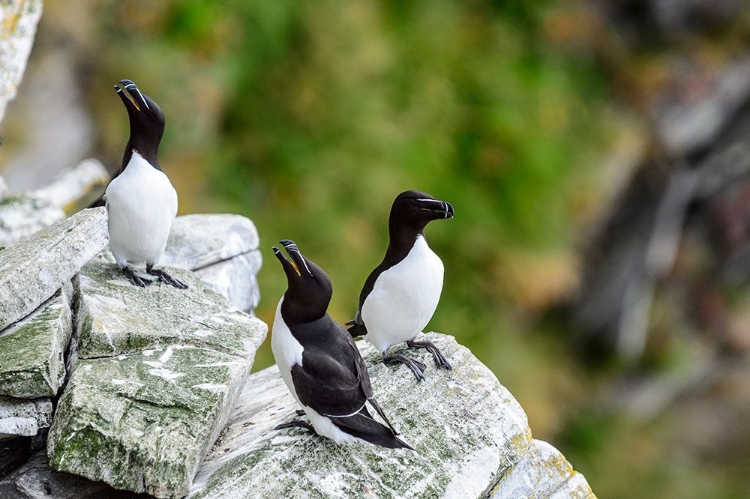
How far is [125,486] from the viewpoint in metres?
3.83

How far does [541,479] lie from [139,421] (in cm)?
223

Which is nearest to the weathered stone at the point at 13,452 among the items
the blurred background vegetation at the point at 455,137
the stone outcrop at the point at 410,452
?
the stone outcrop at the point at 410,452

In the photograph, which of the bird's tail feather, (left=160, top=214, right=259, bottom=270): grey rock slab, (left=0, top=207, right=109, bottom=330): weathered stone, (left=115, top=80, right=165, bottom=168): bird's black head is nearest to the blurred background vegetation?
(left=160, top=214, right=259, bottom=270): grey rock slab

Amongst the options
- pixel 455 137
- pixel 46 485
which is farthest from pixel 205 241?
pixel 455 137

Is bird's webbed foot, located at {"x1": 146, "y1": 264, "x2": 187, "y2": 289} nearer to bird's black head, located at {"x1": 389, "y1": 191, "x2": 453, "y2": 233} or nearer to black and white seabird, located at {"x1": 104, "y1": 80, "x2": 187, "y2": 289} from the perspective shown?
black and white seabird, located at {"x1": 104, "y1": 80, "x2": 187, "y2": 289}

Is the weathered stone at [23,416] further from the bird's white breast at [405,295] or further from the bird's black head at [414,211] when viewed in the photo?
the bird's black head at [414,211]

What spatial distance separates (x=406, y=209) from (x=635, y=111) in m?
11.6

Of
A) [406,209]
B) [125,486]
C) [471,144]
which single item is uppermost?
[471,144]

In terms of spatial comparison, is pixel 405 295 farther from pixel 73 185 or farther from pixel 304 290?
pixel 73 185

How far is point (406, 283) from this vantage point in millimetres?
4820

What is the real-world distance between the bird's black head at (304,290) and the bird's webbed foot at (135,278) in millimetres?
1403

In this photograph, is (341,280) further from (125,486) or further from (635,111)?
(125,486)

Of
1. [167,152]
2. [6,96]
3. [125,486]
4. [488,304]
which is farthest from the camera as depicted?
[488,304]

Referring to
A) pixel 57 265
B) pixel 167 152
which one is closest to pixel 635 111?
pixel 167 152
